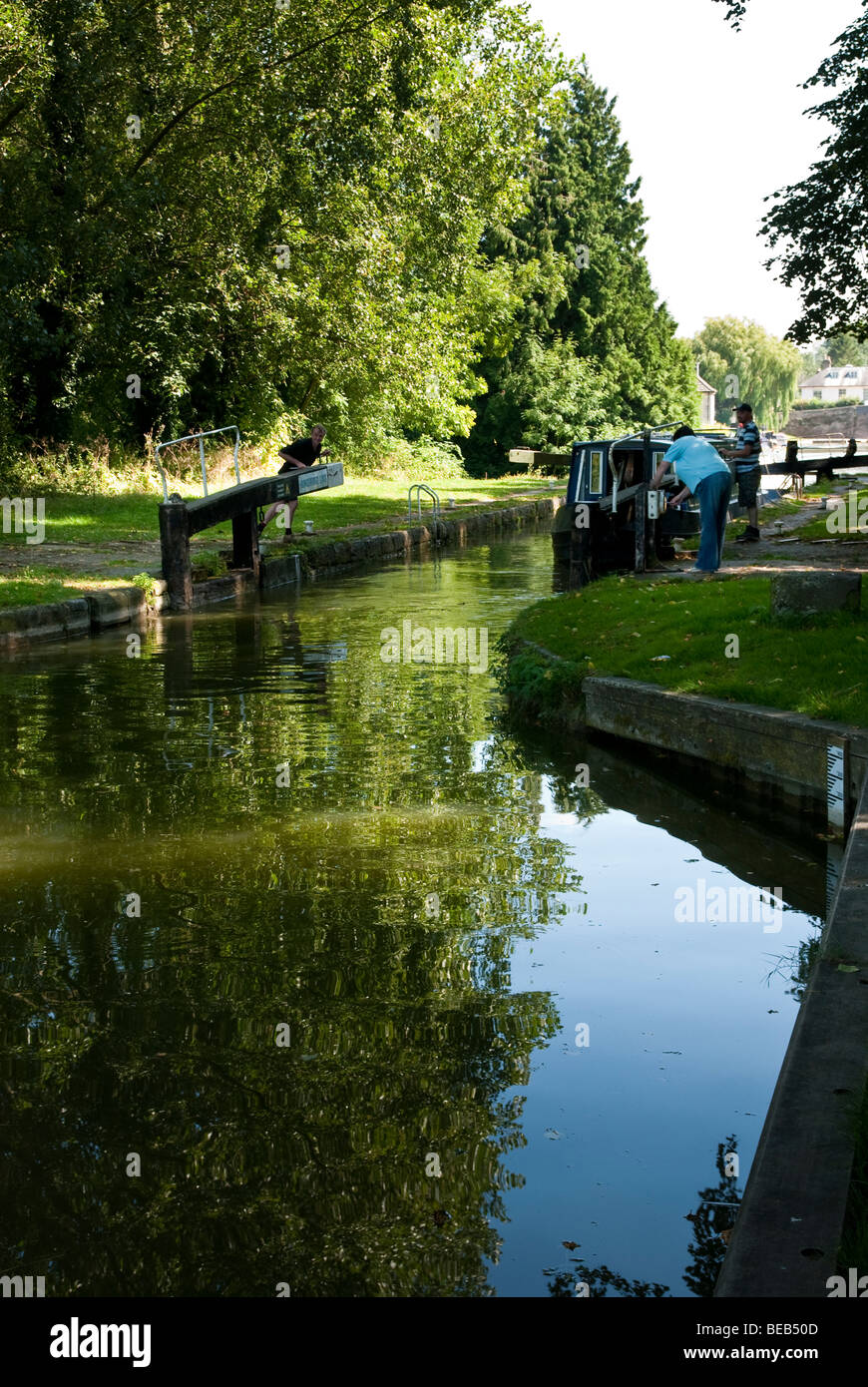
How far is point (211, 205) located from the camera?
91.0 feet

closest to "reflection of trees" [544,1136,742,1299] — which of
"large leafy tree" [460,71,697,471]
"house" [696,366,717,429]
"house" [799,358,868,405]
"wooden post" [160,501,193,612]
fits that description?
"wooden post" [160,501,193,612]

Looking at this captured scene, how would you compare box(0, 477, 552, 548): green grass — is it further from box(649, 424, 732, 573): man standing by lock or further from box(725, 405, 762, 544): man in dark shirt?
box(649, 424, 732, 573): man standing by lock

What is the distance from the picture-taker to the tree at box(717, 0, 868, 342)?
20.6m

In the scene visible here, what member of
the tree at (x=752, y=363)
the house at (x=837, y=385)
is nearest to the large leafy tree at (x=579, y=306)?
the tree at (x=752, y=363)

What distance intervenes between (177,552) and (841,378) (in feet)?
623

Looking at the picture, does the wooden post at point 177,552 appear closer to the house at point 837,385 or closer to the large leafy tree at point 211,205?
the large leafy tree at point 211,205

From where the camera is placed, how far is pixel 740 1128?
402cm

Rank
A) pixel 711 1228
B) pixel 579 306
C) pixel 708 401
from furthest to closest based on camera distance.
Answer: pixel 708 401, pixel 579 306, pixel 711 1228

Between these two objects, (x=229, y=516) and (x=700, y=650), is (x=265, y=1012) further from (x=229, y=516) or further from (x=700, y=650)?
(x=229, y=516)

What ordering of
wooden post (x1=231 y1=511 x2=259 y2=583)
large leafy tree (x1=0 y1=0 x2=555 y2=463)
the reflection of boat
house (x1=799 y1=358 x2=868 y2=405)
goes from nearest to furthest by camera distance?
1. the reflection of boat
2. wooden post (x1=231 y1=511 x2=259 y2=583)
3. large leafy tree (x1=0 y1=0 x2=555 y2=463)
4. house (x1=799 y1=358 x2=868 y2=405)

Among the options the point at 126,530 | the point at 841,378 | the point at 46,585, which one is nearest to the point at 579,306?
the point at 126,530

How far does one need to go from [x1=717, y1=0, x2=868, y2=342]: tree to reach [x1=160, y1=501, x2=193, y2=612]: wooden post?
11.4 metres

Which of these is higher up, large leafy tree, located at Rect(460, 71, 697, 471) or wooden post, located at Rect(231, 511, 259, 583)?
large leafy tree, located at Rect(460, 71, 697, 471)
